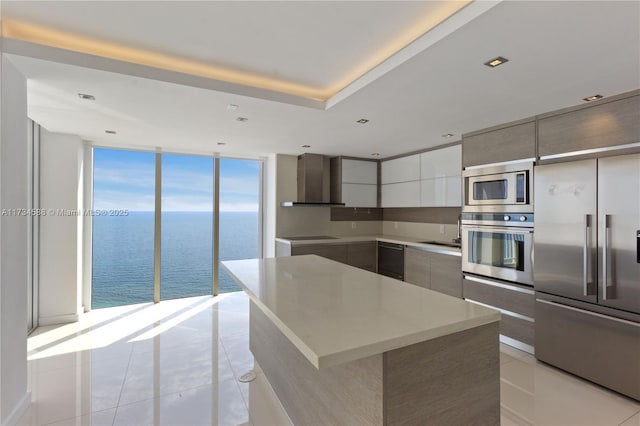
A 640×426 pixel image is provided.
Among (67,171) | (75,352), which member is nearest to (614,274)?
(75,352)

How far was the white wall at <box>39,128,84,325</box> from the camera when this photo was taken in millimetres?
3670

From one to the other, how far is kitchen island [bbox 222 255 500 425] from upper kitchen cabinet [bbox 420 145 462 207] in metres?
2.62

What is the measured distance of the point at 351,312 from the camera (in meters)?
1.33

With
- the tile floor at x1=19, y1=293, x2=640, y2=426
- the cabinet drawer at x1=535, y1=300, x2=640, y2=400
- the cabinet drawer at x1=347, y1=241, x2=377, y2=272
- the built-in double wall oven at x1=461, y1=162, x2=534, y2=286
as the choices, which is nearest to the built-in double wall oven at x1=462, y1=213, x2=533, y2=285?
the built-in double wall oven at x1=461, y1=162, x2=534, y2=286

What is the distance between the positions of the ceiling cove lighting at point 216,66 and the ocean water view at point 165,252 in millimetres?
2999

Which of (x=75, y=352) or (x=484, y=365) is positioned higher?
(x=484, y=365)

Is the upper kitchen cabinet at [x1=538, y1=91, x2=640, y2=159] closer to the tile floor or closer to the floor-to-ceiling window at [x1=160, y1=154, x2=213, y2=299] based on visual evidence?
the tile floor

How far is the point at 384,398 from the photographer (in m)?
1.14

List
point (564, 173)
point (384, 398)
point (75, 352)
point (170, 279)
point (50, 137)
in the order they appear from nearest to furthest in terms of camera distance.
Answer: point (384, 398) < point (564, 173) < point (75, 352) < point (50, 137) < point (170, 279)

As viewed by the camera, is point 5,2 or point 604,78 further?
point 604,78

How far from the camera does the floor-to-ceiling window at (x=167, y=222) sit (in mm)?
4414

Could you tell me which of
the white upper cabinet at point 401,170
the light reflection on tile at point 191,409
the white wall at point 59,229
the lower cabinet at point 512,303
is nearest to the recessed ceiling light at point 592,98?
the lower cabinet at point 512,303

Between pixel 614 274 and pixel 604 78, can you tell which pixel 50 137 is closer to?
pixel 604 78

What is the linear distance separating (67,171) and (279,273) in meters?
3.38
